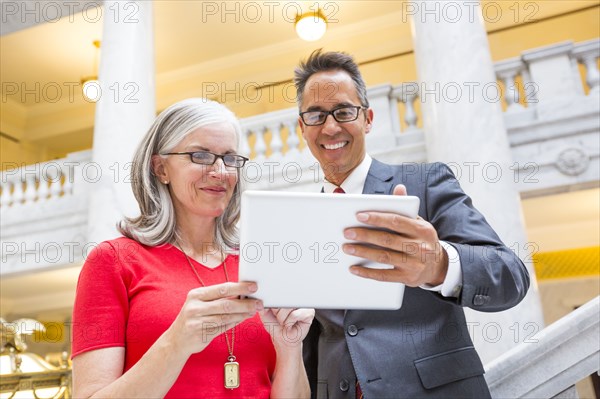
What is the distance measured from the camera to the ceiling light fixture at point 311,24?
782 centimetres

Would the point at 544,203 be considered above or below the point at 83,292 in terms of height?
above

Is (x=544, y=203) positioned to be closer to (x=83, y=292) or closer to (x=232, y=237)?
(x=232, y=237)

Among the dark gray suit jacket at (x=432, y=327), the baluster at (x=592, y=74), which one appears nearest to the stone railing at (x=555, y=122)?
the baluster at (x=592, y=74)

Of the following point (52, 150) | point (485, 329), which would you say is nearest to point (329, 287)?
point (485, 329)

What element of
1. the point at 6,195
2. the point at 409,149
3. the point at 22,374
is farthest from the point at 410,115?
the point at 6,195

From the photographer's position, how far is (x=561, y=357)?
1.58 m

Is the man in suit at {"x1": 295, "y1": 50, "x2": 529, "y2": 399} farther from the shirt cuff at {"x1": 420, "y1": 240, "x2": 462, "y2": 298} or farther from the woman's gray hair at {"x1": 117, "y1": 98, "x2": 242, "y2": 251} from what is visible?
the woman's gray hair at {"x1": 117, "y1": 98, "x2": 242, "y2": 251}

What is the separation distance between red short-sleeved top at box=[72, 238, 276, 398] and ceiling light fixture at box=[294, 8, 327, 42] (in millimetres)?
6547

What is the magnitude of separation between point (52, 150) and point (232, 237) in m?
12.4

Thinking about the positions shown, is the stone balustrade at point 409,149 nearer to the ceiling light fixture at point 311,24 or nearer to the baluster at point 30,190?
the baluster at point 30,190

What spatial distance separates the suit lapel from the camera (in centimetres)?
211

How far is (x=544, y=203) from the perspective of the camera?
6.86 m

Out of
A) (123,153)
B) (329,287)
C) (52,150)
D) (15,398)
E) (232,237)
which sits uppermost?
(52,150)

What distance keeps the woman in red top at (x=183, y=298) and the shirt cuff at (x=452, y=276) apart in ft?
1.29
